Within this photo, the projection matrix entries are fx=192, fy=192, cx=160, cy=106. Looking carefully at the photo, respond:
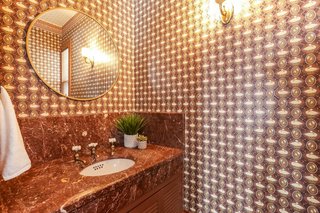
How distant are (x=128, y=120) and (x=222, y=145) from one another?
94 centimetres

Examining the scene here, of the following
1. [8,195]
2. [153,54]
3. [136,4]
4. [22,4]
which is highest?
[136,4]

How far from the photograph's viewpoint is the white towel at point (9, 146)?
1000 mm

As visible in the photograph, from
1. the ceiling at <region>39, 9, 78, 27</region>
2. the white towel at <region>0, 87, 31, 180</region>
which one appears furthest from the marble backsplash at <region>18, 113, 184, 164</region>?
the ceiling at <region>39, 9, 78, 27</region>

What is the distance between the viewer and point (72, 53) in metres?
1.72

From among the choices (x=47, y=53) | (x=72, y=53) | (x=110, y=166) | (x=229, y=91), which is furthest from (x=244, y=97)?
(x=47, y=53)

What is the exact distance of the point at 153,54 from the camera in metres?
2.16

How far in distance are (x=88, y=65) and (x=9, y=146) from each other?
105 centimetres

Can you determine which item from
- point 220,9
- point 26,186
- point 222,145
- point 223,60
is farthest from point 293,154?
point 26,186

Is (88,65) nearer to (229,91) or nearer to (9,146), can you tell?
(9,146)

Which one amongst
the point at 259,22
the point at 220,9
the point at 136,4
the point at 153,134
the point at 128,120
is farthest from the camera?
the point at 136,4

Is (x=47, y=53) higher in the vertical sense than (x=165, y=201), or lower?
higher

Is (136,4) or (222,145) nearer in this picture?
(222,145)

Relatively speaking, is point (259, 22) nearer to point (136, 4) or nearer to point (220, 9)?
point (220, 9)

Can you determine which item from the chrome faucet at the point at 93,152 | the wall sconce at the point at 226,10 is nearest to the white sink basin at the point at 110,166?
the chrome faucet at the point at 93,152
